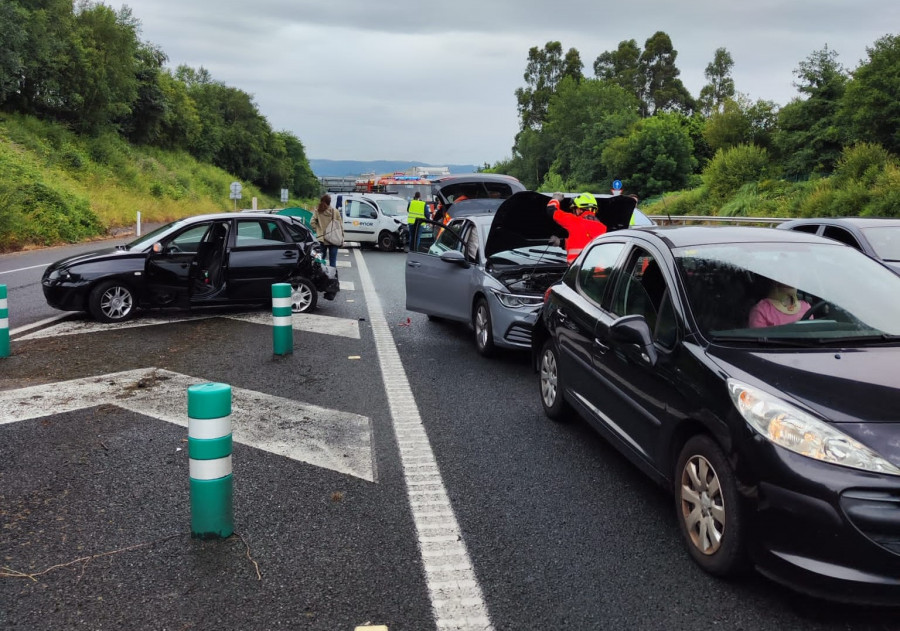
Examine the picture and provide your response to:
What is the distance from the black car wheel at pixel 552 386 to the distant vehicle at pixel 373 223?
21673 millimetres

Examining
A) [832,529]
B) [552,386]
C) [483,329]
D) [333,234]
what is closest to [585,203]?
[483,329]

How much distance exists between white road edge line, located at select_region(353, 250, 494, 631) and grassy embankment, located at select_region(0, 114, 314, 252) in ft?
72.3

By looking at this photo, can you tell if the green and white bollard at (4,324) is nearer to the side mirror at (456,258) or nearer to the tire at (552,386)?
the side mirror at (456,258)

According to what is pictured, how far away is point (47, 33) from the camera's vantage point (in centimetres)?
3875

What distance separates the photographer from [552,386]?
6.34 metres

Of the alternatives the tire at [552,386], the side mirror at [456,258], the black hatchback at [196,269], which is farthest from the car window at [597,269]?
the black hatchback at [196,269]

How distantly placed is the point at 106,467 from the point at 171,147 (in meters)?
66.7

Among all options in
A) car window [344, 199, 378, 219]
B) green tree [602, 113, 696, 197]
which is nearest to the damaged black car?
car window [344, 199, 378, 219]

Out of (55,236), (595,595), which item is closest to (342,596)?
(595,595)

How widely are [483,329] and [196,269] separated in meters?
4.64

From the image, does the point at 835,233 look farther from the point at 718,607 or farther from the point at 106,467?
the point at 106,467

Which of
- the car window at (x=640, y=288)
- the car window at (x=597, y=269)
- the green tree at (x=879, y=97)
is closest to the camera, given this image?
the car window at (x=640, y=288)

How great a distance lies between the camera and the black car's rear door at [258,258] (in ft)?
37.9

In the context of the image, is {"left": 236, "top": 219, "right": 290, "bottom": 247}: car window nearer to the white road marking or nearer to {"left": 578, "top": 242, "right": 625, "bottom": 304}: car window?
the white road marking
